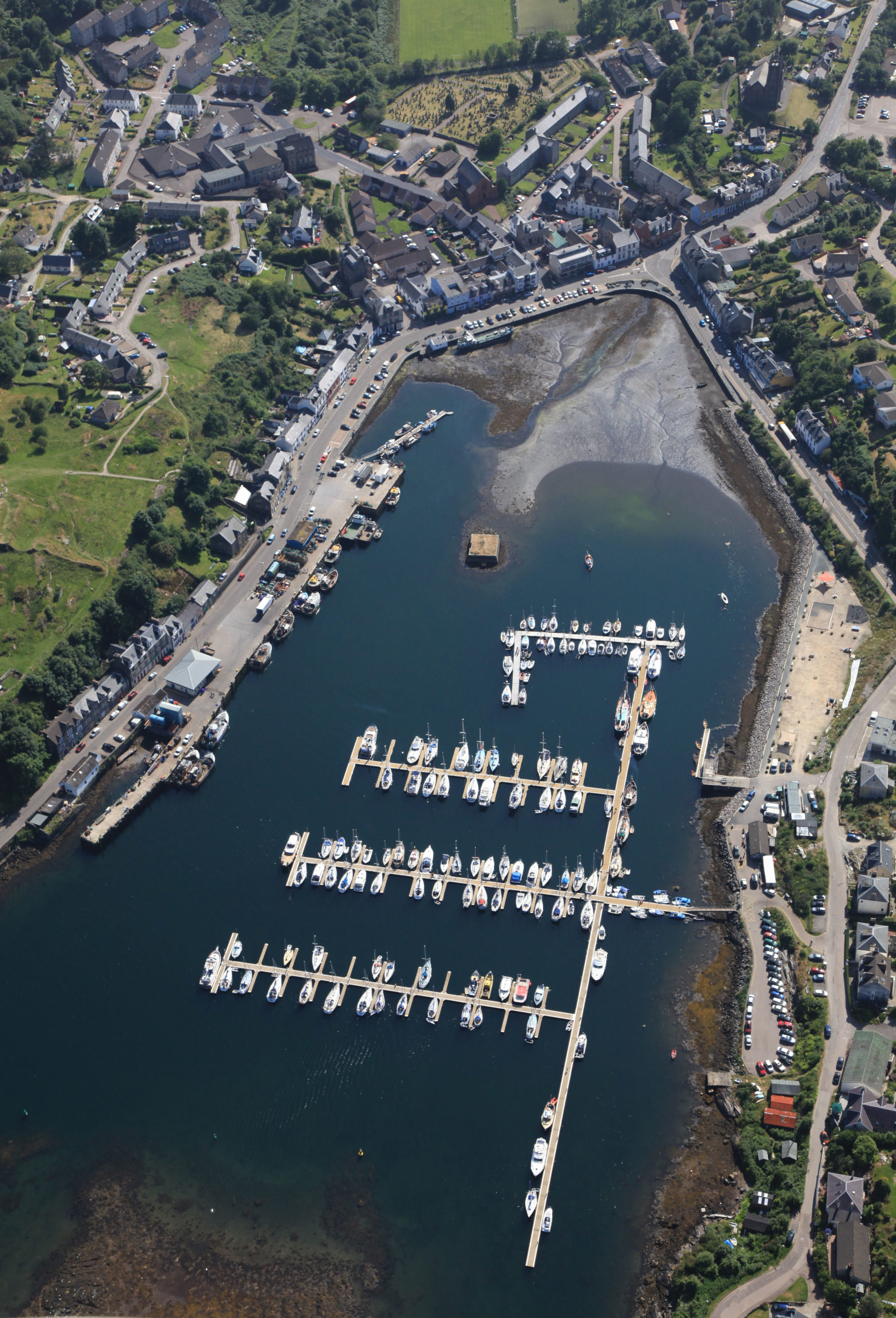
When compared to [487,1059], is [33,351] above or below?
above

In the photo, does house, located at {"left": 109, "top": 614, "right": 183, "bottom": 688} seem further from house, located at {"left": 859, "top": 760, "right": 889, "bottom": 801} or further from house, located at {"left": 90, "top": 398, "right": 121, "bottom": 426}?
house, located at {"left": 859, "top": 760, "right": 889, "bottom": 801}

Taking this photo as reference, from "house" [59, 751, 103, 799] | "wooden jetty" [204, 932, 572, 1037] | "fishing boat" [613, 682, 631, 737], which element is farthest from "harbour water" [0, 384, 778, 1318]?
"house" [59, 751, 103, 799]

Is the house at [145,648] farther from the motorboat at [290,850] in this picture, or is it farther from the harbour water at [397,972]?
the motorboat at [290,850]

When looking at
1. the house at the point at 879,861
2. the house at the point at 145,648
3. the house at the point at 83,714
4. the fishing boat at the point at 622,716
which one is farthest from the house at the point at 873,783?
the house at the point at 83,714

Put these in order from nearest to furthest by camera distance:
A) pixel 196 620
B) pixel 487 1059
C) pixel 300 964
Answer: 1. pixel 487 1059
2. pixel 300 964
3. pixel 196 620

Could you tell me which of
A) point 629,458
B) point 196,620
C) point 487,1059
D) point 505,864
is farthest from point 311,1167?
point 629,458

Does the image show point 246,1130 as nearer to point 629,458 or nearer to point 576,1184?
point 576,1184

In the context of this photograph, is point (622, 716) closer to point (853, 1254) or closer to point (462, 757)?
point (462, 757)
